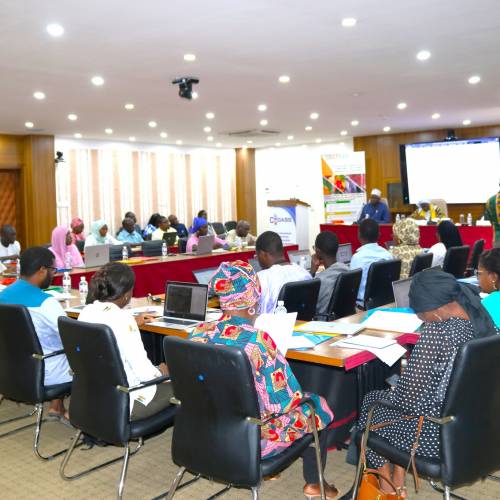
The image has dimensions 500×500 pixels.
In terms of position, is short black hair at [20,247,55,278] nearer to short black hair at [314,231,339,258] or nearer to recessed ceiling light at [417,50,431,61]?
short black hair at [314,231,339,258]

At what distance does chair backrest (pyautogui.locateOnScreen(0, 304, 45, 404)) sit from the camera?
3.50m

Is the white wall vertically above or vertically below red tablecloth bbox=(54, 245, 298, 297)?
above

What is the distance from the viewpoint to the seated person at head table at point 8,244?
902 cm

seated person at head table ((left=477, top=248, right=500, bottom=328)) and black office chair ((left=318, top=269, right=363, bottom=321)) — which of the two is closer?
seated person at head table ((left=477, top=248, right=500, bottom=328))

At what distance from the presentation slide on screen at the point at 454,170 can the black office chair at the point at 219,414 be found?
13540 mm

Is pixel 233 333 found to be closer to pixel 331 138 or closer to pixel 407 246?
pixel 407 246

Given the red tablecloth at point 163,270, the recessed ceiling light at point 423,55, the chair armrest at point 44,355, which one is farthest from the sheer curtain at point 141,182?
the chair armrest at point 44,355

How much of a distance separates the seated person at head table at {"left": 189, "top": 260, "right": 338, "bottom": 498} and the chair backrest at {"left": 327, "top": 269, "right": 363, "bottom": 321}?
80.2 inches

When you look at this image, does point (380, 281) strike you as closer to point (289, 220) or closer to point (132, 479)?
point (132, 479)

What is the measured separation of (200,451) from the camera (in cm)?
254

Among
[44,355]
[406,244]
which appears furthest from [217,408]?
[406,244]

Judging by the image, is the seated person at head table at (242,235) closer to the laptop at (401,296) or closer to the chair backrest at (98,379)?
the laptop at (401,296)

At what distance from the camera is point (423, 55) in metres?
7.81

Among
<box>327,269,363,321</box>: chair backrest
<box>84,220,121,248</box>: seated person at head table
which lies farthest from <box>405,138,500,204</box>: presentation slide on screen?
<box>327,269,363,321</box>: chair backrest
